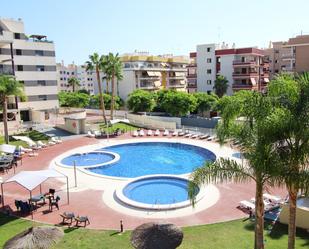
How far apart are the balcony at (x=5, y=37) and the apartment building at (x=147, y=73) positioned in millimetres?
34553

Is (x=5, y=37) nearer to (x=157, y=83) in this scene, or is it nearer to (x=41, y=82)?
(x=41, y=82)

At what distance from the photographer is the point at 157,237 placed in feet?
40.6

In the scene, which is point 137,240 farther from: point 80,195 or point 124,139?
point 124,139

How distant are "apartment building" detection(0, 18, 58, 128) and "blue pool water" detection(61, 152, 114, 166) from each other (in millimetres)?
19874

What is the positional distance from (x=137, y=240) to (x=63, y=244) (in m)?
4.50

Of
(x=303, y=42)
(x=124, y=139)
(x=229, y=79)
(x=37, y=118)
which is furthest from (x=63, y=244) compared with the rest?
→ (x=229, y=79)

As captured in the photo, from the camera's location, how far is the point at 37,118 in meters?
53.1

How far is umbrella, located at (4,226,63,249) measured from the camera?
12109mm

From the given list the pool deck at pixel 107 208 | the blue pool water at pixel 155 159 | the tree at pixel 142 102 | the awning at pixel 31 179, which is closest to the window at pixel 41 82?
the tree at pixel 142 102

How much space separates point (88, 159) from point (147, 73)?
50.5 meters

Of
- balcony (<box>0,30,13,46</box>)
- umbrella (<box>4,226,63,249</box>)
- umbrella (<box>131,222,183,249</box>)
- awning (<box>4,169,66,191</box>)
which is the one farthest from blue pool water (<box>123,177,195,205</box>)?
balcony (<box>0,30,13,46</box>)

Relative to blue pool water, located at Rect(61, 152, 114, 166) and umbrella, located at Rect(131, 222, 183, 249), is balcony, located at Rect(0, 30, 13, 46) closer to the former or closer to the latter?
blue pool water, located at Rect(61, 152, 114, 166)

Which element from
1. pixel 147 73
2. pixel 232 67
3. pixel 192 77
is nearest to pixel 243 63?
pixel 232 67

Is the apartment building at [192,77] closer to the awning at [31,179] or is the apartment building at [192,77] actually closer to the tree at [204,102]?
the tree at [204,102]
